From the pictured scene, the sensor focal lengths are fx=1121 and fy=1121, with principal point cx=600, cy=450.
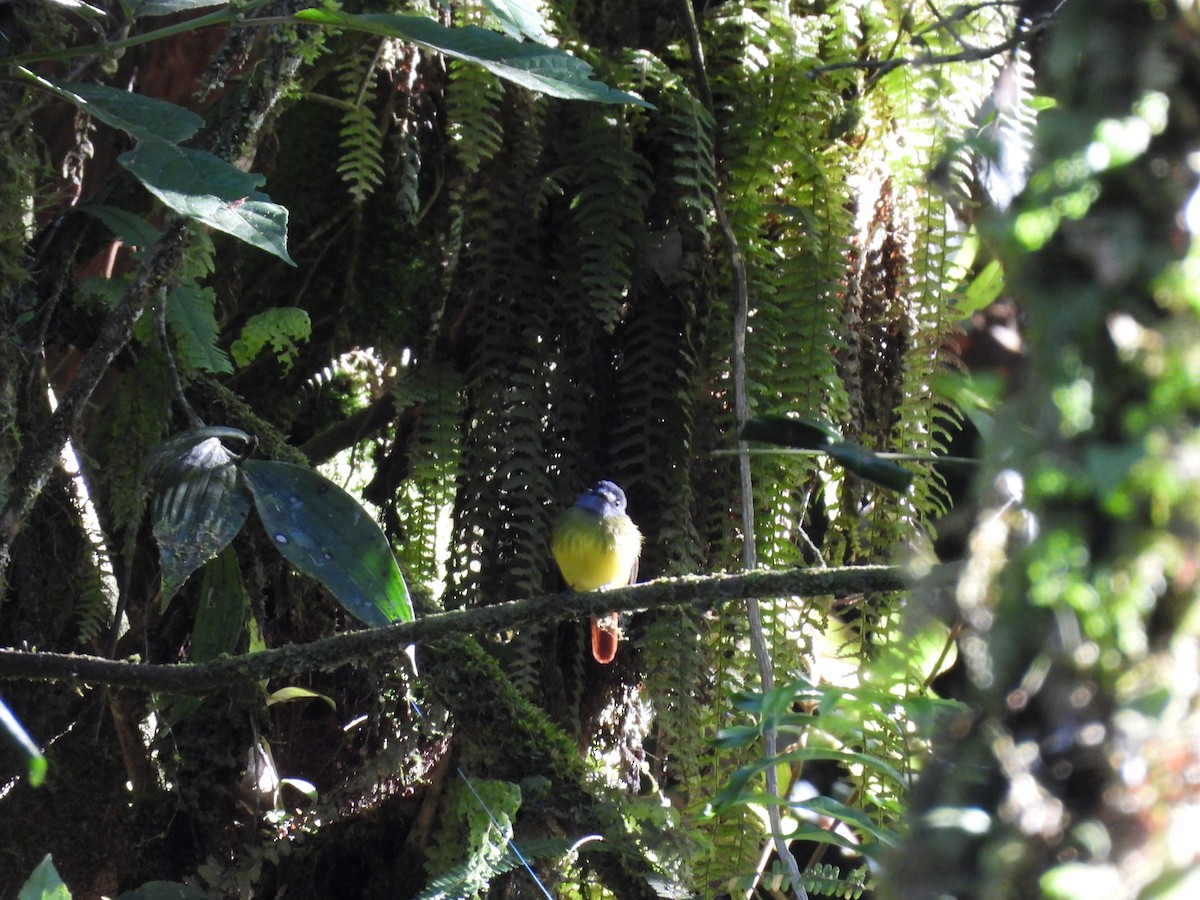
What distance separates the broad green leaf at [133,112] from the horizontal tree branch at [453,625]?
0.68 m

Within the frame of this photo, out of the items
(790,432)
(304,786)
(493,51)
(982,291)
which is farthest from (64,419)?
(982,291)

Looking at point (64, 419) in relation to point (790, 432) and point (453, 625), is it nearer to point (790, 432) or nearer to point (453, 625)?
point (453, 625)

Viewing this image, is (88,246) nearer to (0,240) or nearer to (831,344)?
(0,240)

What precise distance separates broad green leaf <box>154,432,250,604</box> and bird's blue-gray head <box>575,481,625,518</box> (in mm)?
789

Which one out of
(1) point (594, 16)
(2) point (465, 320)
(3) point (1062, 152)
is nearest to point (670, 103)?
(1) point (594, 16)

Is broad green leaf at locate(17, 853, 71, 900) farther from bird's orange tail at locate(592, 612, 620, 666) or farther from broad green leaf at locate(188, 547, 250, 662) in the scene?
bird's orange tail at locate(592, 612, 620, 666)

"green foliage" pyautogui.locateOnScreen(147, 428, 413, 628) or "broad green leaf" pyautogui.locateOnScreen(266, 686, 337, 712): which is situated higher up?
"green foliage" pyautogui.locateOnScreen(147, 428, 413, 628)

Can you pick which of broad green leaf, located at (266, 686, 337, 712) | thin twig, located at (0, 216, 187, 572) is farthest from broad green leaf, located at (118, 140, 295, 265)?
broad green leaf, located at (266, 686, 337, 712)

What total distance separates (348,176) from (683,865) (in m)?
1.41

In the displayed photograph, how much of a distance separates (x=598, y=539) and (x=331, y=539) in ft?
2.54

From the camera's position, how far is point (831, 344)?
2.06 m

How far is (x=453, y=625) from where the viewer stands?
1320mm

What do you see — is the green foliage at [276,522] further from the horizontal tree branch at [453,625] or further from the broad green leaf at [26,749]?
the broad green leaf at [26,749]

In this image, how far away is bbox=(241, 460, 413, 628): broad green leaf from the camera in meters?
1.47
